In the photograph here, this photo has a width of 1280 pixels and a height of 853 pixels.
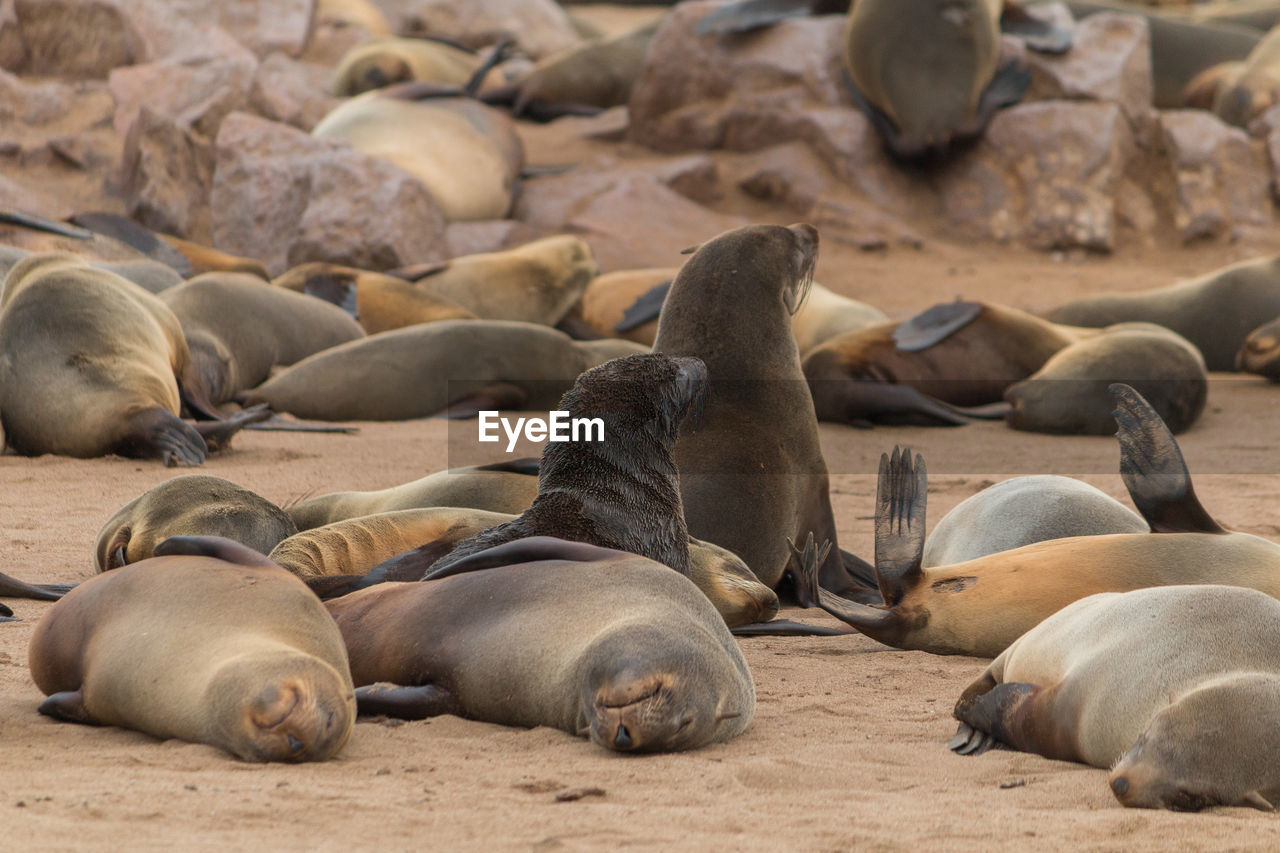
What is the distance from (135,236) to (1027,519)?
710 centimetres

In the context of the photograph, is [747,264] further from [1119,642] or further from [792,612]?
[1119,642]

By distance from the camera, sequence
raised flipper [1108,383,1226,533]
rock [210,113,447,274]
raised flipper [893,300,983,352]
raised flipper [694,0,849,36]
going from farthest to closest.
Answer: raised flipper [694,0,849,36], rock [210,113,447,274], raised flipper [893,300,983,352], raised flipper [1108,383,1226,533]

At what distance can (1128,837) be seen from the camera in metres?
2.30

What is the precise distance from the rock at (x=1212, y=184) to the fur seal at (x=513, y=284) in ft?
19.4

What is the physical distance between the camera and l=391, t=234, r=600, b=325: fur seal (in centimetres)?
977

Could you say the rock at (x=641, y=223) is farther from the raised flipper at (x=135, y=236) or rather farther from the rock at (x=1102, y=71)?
the rock at (x=1102, y=71)

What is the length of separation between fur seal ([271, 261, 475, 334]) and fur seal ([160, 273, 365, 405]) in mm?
420

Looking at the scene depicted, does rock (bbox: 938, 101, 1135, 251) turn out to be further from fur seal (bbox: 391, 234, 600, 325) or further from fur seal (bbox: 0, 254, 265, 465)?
fur seal (bbox: 0, 254, 265, 465)

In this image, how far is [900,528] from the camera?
13.2 feet

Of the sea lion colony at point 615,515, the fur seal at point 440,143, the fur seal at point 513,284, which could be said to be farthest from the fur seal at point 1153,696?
the fur seal at point 440,143

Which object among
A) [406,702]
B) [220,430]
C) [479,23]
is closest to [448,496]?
[406,702]

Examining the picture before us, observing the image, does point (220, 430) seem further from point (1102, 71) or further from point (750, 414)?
point (1102, 71)

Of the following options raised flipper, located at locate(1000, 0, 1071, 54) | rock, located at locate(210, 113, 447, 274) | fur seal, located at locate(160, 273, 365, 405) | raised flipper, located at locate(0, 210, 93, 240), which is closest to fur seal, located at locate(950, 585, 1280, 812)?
fur seal, located at locate(160, 273, 365, 405)

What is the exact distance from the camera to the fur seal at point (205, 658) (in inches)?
103
